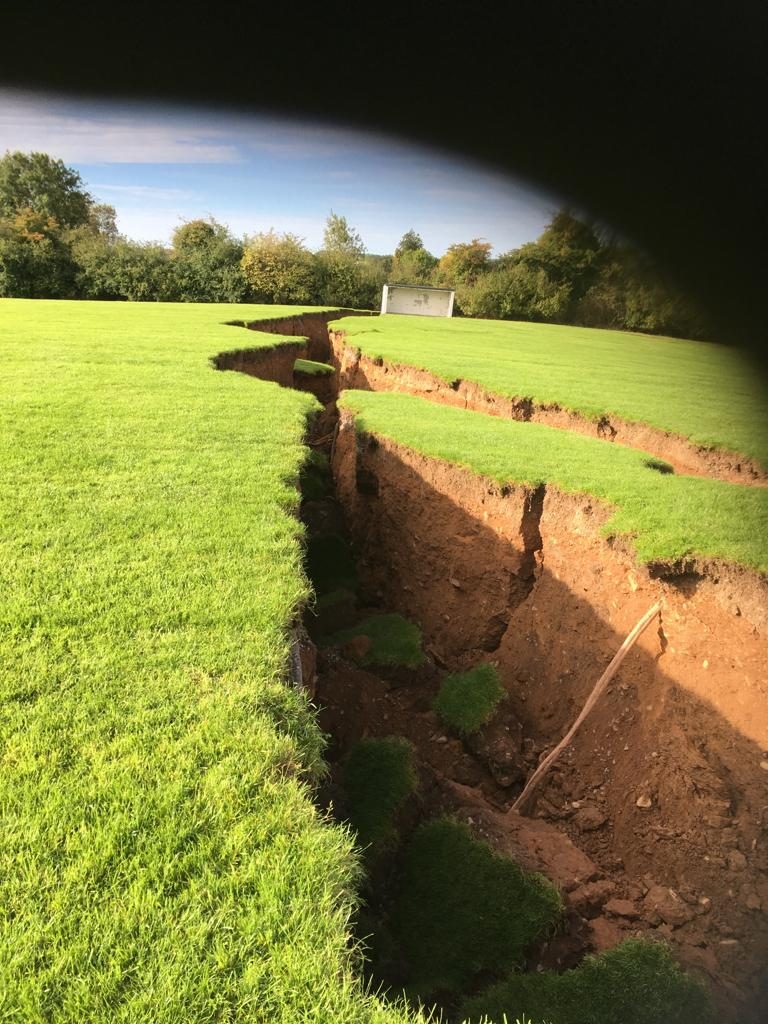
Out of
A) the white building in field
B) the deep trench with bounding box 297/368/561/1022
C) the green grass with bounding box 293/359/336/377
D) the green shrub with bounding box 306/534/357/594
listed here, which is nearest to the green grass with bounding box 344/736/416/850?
the deep trench with bounding box 297/368/561/1022

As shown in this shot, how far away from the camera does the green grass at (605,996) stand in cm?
338

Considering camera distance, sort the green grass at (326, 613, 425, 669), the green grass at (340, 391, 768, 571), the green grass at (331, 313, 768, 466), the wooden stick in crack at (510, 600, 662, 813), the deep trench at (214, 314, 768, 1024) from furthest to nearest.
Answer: the green grass at (326, 613, 425, 669)
the green grass at (331, 313, 768, 466)
the green grass at (340, 391, 768, 571)
the wooden stick in crack at (510, 600, 662, 813)
the deep trench at (214, 314, 768, 1024)

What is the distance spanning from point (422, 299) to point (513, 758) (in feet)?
18.9

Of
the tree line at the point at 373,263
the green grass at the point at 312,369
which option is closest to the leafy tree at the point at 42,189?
the tree line at the point at 373,263

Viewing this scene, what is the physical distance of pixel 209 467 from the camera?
6.22 m

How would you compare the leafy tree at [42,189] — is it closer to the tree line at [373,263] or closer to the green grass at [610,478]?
the tree line at [373,263]

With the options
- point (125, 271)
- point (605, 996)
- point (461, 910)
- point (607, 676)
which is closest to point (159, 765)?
point (461, 910)

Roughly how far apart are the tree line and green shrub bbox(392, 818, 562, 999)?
3.94 m

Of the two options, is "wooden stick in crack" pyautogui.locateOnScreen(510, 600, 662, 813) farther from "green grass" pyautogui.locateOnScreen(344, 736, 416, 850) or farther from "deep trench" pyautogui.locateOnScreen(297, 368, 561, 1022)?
"green grass" pyautogui.locateOnScreen(344, 736, 416, 850)

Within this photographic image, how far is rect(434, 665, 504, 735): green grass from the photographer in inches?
241

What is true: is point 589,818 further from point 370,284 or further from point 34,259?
point 34,259

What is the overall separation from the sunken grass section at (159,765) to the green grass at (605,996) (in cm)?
180

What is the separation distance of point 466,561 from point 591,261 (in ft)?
19.3

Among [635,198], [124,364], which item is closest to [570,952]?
[635,198]
